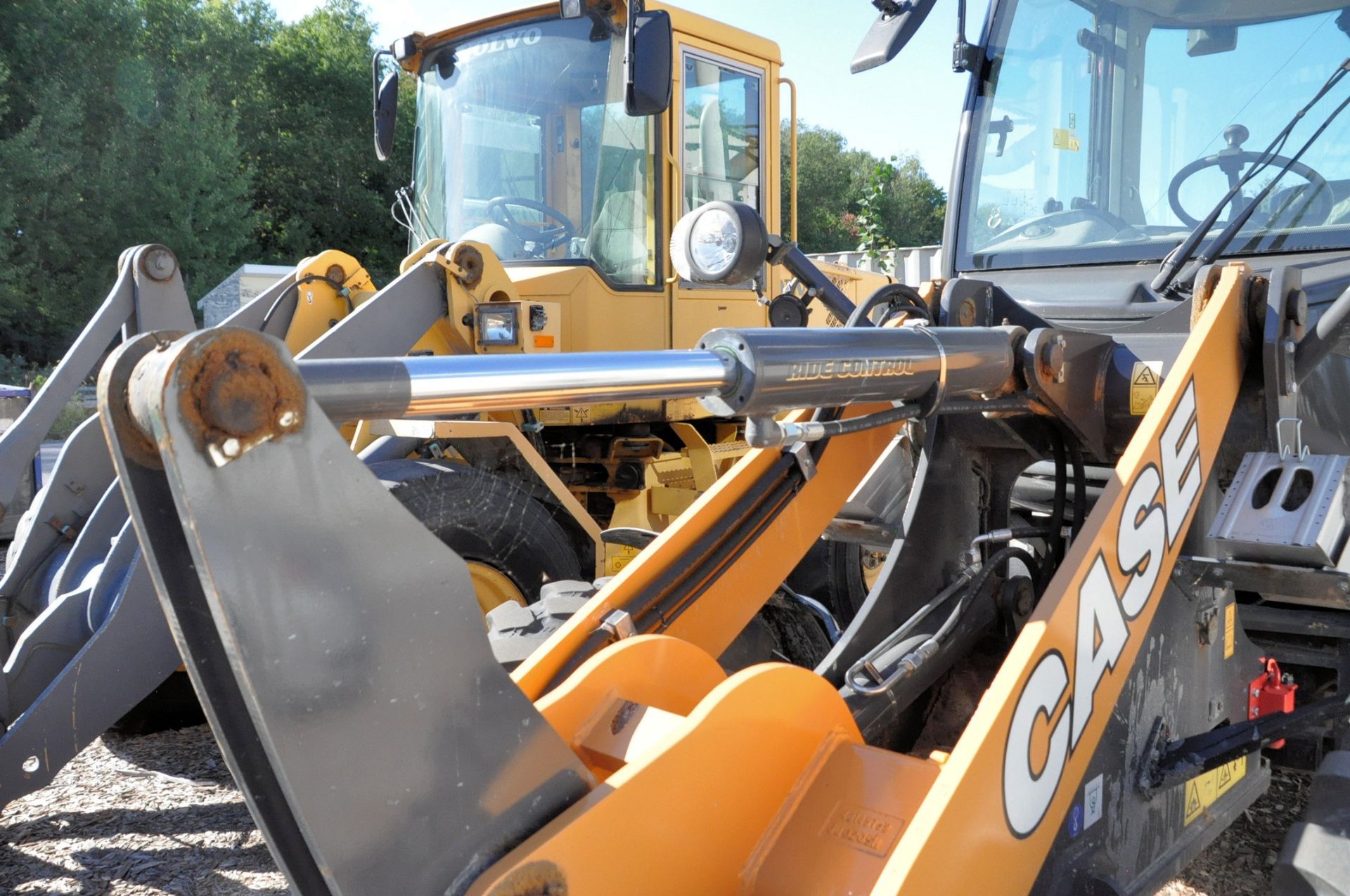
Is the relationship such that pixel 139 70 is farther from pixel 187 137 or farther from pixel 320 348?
pixel 320 348

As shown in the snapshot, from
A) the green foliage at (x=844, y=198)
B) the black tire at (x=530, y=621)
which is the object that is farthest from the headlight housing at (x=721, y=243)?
the green foliage at (x=844, y=198)

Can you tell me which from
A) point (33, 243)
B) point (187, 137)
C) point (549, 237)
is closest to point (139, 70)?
point (187, 137)

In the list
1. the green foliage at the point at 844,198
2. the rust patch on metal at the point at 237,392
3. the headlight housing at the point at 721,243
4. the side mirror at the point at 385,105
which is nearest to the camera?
the rust patch on metal at the point at 237,392

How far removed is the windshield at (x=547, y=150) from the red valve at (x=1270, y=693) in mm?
3310

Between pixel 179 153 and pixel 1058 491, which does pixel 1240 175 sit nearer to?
pixel 1058 491

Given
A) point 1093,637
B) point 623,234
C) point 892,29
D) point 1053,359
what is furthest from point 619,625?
point 623,234

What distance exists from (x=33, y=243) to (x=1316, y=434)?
2631cm

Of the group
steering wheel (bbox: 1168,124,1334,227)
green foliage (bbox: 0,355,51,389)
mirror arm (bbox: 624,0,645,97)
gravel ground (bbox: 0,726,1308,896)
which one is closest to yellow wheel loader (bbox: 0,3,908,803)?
mirror arm (bbox: 624,0,645,97)

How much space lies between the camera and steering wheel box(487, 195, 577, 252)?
5.21 metres

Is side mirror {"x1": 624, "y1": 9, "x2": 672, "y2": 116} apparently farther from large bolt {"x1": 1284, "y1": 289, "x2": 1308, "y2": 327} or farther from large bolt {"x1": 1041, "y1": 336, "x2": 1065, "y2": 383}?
large bolt {"x1": 1284, "y1": 289, "x2": 1308, "y2": 327}

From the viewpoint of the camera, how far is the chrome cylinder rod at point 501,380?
127cm

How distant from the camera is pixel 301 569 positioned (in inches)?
45.3

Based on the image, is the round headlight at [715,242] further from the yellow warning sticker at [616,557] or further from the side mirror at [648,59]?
the yellow warning sticker at [616,557]

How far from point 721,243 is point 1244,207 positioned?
5.10ft
